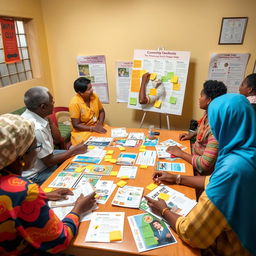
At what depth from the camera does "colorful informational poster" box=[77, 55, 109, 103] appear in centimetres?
367

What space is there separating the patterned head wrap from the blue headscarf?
97 cm

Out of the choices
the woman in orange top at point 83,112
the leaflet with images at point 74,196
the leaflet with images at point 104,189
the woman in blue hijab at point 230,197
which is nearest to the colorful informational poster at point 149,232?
the woman in blue hijab at point 230,197

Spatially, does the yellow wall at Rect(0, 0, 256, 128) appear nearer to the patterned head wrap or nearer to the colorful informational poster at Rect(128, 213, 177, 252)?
the patterned head wrap

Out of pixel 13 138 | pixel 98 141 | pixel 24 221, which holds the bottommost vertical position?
pixel 98 141

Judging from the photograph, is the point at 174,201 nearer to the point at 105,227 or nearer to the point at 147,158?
the point at 105,227

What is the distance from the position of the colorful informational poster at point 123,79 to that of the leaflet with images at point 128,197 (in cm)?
250

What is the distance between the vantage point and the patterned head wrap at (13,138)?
2.99 ft

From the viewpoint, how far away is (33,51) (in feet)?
11.6

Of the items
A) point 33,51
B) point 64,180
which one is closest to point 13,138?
point 64,180

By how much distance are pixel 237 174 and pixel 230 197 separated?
0.12 metres

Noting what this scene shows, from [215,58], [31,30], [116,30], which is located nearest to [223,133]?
[215,58]

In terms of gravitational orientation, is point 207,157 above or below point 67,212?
above

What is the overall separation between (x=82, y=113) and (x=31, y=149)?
1.85m

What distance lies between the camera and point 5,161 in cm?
93
